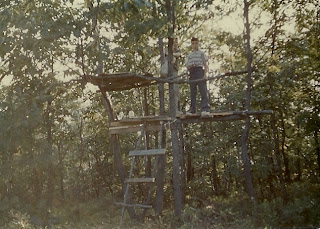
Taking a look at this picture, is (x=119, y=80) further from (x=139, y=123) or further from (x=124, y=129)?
(x=124, y=129)

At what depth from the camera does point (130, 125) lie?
12469 millimetres

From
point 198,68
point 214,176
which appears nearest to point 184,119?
point 198,68

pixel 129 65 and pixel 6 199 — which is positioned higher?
pixel 129 65

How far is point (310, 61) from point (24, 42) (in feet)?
38.1

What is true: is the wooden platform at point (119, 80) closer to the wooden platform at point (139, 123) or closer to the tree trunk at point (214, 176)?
the wooden platform at point (139, 123)

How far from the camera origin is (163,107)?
1487cm

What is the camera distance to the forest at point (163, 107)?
1024 centimetres

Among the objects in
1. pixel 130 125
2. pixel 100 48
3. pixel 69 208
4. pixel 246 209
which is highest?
pixel 100 48

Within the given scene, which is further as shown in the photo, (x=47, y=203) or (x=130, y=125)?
(x=47, y=203)

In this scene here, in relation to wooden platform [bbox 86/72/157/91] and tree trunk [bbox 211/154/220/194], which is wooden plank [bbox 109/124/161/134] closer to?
wooden platform [bbox 86/72/157/91]

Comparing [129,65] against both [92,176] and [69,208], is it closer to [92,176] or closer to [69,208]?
[69,208]

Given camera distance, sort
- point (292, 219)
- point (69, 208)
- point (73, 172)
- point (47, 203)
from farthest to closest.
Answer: point (73, 172), point (69, 208), point (47, 203), point (292, 219)

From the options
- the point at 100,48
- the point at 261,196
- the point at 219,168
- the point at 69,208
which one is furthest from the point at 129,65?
the point at 219,168

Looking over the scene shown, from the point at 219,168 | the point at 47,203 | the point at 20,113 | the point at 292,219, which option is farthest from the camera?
the point at 219,168
